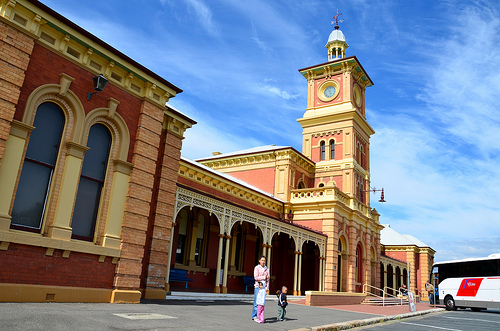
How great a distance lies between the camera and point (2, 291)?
7.91 metres

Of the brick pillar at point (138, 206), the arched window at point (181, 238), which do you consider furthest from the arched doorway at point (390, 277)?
the brick pillar at point (138, 206)

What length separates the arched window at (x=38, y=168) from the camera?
882cm

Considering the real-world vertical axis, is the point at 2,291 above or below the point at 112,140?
below

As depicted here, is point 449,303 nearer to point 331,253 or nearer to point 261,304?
point 331,253

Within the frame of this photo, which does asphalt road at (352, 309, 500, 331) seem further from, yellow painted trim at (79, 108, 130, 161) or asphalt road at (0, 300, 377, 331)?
yellow painted trim at (79, 108, 130, 161)

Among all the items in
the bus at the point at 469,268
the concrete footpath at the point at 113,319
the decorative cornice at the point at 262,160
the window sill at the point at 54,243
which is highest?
the decorative cornice at the point at 262,160

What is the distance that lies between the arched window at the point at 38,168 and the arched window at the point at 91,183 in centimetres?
85

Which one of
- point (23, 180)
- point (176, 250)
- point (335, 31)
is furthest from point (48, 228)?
point (335, 31)

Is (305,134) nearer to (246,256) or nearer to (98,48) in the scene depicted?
(246,256)

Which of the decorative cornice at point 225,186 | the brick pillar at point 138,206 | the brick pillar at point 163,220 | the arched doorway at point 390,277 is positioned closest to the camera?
the brick pillar at point 138,206

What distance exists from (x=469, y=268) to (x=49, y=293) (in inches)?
901

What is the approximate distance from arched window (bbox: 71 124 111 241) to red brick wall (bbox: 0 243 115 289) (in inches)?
27.5

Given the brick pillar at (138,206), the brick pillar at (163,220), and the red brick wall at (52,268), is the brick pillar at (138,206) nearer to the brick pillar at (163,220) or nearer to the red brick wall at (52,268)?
the red brick wall at (52,268)

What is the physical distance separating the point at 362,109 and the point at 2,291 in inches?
1337
